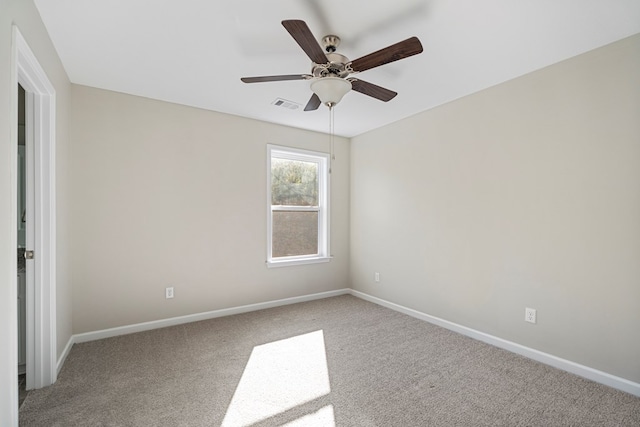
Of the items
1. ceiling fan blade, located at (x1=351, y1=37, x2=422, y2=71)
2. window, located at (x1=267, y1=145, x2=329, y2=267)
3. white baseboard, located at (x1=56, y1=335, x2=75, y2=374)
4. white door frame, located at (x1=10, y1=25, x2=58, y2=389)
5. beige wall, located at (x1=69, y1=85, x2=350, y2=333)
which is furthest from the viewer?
window, located at (x1=267, y1=145, x2=329, y2=267)

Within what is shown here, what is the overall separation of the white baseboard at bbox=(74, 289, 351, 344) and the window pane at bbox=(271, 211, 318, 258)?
62 centimetres

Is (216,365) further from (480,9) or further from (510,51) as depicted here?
(510,51)

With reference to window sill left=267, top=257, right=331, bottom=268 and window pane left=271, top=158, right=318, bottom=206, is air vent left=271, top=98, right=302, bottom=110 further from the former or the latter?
window sill left=267, top=257, right=331, bottom=268

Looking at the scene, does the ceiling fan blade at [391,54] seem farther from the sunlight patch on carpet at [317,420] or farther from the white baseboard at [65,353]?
the white baseboard at [65,353]

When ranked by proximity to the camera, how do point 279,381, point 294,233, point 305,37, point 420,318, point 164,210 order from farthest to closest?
point 294,233 < point 420,318 < point 164,210 < point 279,381 < point 305,37

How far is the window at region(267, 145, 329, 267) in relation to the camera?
4.16m

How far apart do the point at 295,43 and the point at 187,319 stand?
300 cm

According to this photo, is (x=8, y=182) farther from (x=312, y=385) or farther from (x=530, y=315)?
(x=530, y=315)

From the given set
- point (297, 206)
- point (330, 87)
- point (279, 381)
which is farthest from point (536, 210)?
point (297, 206)

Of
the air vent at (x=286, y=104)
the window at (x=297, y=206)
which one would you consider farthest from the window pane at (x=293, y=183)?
the air vent at (x=286, y=104)

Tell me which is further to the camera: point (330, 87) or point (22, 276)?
point (22, 276)

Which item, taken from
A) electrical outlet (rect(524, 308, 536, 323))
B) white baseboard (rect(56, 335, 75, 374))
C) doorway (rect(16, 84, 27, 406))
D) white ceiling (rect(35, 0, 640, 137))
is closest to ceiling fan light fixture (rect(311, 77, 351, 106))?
white ceiling (rect(35, 0, 640, 137))

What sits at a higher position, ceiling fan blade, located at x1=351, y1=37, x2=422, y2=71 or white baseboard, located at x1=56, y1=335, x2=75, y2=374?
ceiling fan blade, located at x1=351, y1=37, x2=422, y2=71

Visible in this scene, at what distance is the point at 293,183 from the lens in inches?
172
